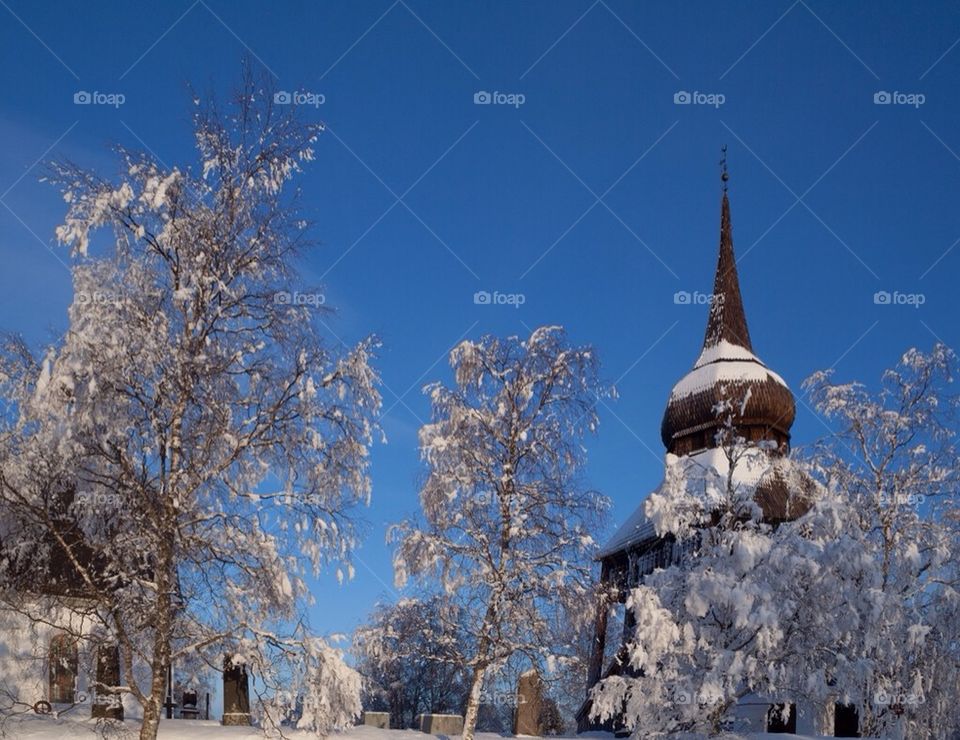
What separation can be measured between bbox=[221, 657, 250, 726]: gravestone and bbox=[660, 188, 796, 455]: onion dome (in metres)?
21.3

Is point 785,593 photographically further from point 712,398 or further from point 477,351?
point 712,398

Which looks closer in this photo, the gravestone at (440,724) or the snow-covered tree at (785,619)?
the snow-covered tree at (785,619)

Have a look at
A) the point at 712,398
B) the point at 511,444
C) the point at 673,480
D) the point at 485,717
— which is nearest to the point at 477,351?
the point at 511,444

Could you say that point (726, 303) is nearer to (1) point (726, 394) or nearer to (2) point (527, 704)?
(1) point (726, 394)

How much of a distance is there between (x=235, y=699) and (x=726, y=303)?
30.2 m

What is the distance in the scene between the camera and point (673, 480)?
18812 millimetres

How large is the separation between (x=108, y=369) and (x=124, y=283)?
5.73ft

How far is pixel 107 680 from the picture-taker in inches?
591

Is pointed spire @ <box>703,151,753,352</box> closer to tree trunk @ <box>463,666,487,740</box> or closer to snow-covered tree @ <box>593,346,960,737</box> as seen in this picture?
snow-covered tree @ <box>593,346,960,737</box>

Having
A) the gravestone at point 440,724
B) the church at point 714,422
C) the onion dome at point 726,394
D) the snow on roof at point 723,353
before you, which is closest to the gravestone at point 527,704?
the gravestone at point 440,724

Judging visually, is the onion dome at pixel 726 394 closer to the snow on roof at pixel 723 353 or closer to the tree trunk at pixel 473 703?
the snow on roof at pixel 723 353

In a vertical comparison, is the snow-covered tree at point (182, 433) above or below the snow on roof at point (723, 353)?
below

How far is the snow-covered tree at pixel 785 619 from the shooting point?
16969 millimetres

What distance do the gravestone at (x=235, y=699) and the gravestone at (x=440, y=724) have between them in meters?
3.98
